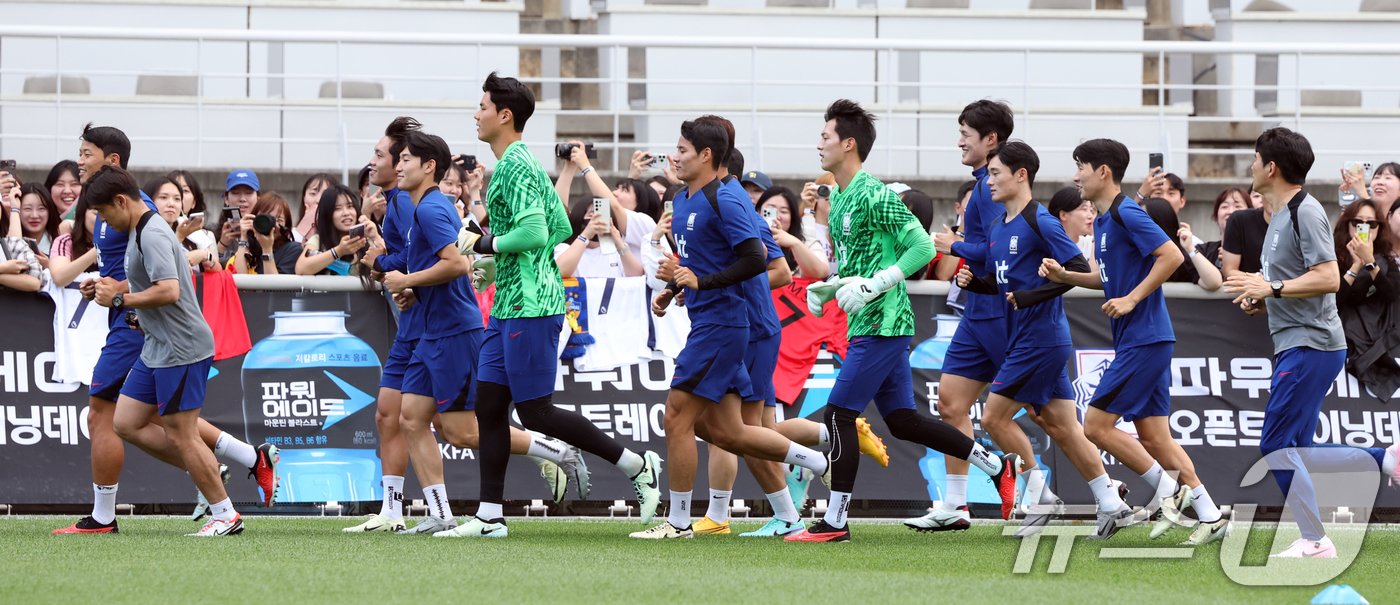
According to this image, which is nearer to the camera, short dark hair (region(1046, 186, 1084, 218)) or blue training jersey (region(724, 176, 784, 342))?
blue training jersey (region(724, 176, 784, 342))

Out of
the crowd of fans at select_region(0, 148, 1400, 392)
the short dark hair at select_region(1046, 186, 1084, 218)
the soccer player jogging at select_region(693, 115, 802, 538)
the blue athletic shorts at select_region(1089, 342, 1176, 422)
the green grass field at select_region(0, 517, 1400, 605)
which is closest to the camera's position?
the green grass field at select_region(0, 517, 1400, 605)

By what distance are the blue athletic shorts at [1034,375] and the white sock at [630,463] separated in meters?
2.16

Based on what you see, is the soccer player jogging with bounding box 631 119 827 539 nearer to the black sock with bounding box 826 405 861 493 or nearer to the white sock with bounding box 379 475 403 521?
the black sock with bounding box 826 405 861 493

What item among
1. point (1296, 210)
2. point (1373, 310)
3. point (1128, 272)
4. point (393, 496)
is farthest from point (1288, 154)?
point (393, 496)

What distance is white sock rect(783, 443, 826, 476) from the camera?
→ 33.7 feet

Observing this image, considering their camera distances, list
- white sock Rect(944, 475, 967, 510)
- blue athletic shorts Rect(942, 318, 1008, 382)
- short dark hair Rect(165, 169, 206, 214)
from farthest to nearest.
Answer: short dark hair Rect(165, 169, 206, 214), white sock Rect(944, 475, 967, 510), blue athletic shorts Rect(942, 318, 1008, 382)

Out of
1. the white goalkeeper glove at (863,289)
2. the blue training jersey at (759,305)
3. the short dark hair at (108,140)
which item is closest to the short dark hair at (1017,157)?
the white goalkeeper glove at (863,289)

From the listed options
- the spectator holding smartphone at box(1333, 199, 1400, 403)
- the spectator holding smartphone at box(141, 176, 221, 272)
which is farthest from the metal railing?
the spectator holding smartphone at box(1333, 199, 1400, 403)

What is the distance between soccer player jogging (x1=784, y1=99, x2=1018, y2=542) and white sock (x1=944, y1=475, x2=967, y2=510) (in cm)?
44

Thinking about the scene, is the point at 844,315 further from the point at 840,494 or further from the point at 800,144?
the point at 800,144

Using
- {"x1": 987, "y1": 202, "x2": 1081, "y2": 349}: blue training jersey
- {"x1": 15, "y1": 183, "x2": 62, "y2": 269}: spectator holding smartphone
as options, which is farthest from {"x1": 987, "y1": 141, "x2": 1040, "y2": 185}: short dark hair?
{"x1": 15, "y1": 183, "x2": 62, "y2": 269}: spectator holding smartphone

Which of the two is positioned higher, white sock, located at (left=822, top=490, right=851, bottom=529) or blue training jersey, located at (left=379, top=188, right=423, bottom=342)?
blue training jersey, located at (left=379, top=188, right=423, bottom=342)

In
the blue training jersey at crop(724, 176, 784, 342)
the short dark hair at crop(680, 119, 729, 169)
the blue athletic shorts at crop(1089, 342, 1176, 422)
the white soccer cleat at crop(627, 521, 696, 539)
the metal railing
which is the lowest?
the white soccer cleat at crop(627, 521, 696, 539)

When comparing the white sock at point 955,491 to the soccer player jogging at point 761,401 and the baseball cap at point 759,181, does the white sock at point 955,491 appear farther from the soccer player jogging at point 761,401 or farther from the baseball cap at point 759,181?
the baseball cap at point 759,181
